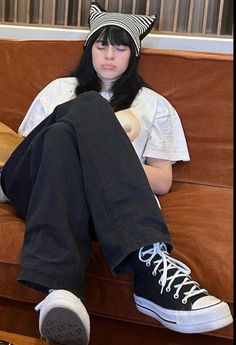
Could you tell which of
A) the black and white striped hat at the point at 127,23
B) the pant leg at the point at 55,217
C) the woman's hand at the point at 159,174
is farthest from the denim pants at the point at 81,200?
the black and white striped hat at the point at 127,23

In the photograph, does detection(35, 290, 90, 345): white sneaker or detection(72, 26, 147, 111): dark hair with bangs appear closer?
detection(35, 290, 90, 345): white sneaker

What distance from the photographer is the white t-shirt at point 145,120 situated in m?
1.55

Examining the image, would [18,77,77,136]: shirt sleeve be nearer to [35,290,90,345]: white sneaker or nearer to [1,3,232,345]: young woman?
[1,3,232,345]: young woman

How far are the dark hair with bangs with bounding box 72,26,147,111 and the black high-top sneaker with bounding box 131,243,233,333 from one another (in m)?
0.66

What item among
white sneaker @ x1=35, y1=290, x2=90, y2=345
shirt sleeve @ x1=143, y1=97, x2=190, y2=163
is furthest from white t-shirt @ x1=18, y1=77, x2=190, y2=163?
white sneaker @ x1=35, y1=290, x2=90, y2=345

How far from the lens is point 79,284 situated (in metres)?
1.02

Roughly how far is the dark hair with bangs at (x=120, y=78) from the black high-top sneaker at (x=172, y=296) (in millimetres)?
656

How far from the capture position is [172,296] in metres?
1.01

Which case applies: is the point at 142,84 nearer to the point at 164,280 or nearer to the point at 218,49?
the point at 218,49

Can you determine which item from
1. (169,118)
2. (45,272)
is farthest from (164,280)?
(169,118)

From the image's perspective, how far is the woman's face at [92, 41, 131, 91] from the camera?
158cm

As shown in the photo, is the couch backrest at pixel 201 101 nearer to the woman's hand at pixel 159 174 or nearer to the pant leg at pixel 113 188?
the woman's hand at pixel 159 174

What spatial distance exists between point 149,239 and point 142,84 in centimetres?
77

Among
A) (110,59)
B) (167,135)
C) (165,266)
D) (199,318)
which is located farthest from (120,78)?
(199,318)
